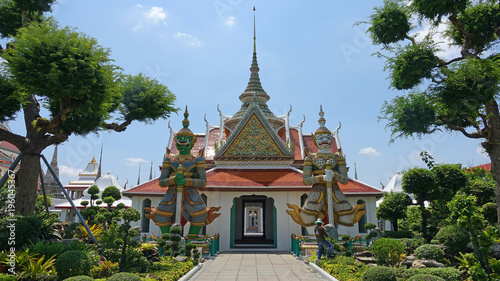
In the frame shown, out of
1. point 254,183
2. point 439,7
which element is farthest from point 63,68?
point 439,7

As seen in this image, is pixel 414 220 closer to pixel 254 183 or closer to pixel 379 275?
pixel 254 183

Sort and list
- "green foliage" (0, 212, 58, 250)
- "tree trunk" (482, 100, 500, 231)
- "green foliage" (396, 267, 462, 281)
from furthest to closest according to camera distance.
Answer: "tree trunk" (482, 100, 500, 231), "green foliage" (0, 212, 58, 250), "green foliage" (396, 267, 462, 281)

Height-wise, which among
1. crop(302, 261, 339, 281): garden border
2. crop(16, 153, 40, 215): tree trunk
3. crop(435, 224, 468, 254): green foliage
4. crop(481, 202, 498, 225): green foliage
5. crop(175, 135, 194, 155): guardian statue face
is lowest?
crop(302, 261, 339, 281): garden border

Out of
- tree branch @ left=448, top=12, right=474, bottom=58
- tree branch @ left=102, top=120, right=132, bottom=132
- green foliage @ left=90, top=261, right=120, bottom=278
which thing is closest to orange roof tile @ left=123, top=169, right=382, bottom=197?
tree branch @ left=102, top=120, right=132, bottom=132

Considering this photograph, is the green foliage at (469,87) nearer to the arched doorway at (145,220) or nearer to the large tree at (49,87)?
the large tree at (49,87)

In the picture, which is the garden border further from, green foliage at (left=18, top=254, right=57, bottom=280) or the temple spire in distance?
the temple spire in distance

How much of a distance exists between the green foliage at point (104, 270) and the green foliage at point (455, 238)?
7.92 metres

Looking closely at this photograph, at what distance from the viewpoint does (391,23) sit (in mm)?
9578

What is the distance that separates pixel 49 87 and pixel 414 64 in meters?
9.52

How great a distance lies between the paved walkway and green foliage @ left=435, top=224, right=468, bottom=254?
11.3 feet

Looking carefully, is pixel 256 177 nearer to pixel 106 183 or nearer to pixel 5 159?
pixel 106 183

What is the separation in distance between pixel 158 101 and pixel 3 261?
709 centimetres

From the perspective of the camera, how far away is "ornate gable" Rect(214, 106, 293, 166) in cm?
1636

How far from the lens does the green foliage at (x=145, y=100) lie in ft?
39.1
